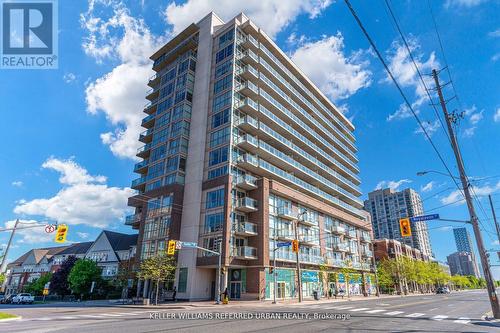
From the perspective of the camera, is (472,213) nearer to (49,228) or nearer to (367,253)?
(49,228)

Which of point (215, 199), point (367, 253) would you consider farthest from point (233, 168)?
point (367, 253)

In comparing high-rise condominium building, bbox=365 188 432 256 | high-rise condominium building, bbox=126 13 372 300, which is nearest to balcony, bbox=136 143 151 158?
high-rise condominium building, bbox=126 13 372 300

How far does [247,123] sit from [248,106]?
3.17 m

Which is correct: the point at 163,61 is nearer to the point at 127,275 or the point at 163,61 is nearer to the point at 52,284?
the point at 127,275

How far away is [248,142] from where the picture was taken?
4312cm

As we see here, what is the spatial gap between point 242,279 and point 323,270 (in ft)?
51.0

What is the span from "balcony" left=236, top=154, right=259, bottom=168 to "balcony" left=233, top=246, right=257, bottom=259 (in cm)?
1135

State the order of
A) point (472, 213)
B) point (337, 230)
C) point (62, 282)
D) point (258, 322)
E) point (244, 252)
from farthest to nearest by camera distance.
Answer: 1. point (62, 282)
2. point (337, 230)
3. point (244, 252)
4. point (472, 213)
5. point (258, 322)

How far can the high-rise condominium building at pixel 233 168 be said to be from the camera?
132ft

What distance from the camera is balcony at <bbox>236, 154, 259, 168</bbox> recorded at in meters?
42.7

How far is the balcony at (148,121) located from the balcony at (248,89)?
60.5 ft

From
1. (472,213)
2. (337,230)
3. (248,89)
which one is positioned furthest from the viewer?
(337,230)

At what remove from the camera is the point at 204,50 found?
52.7m

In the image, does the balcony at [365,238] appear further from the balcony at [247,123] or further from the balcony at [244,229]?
the balcony at [247,123]
